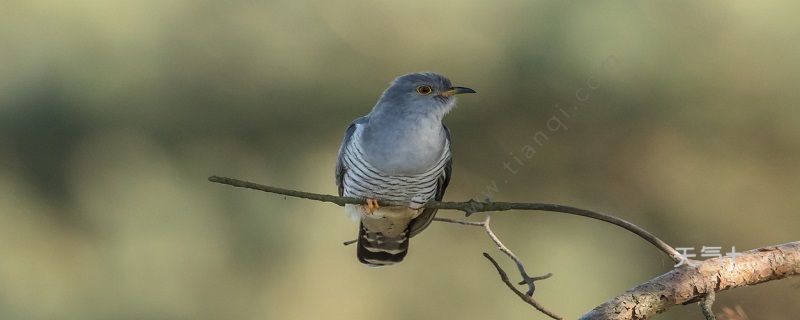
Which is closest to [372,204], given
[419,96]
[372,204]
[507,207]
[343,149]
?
[372,204]

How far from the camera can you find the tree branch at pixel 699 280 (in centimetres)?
128

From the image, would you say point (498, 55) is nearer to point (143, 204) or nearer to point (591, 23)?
point (591, 23)

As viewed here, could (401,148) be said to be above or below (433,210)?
above

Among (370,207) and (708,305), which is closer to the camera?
(708,305)

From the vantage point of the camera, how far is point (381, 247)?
234 cm

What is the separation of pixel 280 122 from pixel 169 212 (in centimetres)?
62

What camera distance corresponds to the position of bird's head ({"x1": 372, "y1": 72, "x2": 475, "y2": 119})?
1903 millimetres

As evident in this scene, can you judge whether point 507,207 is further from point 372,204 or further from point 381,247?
point 381,247

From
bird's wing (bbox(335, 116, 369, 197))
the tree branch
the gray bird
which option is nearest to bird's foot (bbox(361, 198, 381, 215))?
the gray bird

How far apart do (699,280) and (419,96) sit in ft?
2.60

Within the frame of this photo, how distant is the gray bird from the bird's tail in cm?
18

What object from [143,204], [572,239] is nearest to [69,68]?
[143,204]

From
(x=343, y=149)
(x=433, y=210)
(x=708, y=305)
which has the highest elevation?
(x=708, y=305)

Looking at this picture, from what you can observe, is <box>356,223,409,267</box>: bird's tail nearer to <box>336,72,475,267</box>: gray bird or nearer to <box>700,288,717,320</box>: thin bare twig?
<box>336,72,475,267</box>: gray bird
